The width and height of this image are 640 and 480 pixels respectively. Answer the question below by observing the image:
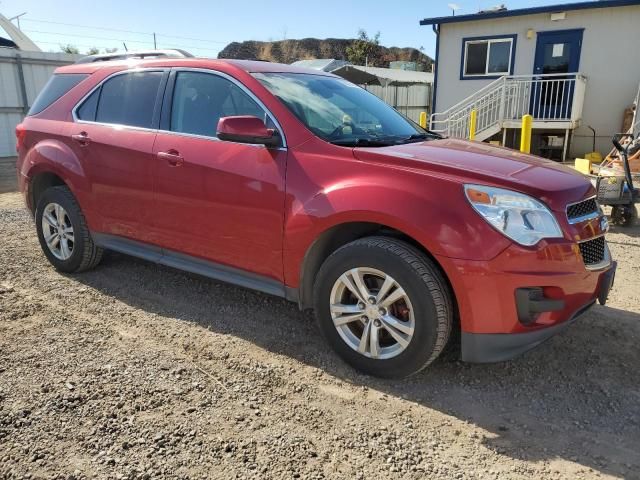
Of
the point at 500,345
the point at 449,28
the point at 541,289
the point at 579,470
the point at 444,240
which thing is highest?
the point at 449,28

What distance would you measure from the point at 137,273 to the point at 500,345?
11.2 ft

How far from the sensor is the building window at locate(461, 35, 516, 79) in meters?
14.5

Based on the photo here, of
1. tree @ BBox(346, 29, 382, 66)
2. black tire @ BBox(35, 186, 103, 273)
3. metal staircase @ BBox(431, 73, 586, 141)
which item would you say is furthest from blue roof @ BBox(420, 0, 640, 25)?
tree @ BBox(346, 29, 382, 66)

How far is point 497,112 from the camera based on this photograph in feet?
46.2

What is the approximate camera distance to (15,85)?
527 inches

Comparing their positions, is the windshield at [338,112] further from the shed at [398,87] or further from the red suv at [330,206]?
the shed at [398,87]

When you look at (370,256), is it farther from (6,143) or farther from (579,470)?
(6,143)

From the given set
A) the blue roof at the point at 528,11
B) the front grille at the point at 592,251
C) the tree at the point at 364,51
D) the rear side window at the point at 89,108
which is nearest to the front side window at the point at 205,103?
the rear side window at the point at 89,108

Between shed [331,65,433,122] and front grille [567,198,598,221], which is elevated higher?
shed [331,65,433,122]

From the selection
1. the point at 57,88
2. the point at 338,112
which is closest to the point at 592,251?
the point at 338,112

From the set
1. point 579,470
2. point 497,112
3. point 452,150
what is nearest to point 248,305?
point 452,150

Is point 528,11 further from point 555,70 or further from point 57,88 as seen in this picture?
point 57,88

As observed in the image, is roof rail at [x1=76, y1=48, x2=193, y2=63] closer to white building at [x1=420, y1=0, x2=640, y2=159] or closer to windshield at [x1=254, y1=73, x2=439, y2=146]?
windshield at [x1=254, y1=73, x2=439, y2=146]

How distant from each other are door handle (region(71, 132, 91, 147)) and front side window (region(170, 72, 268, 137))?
0.91 m
